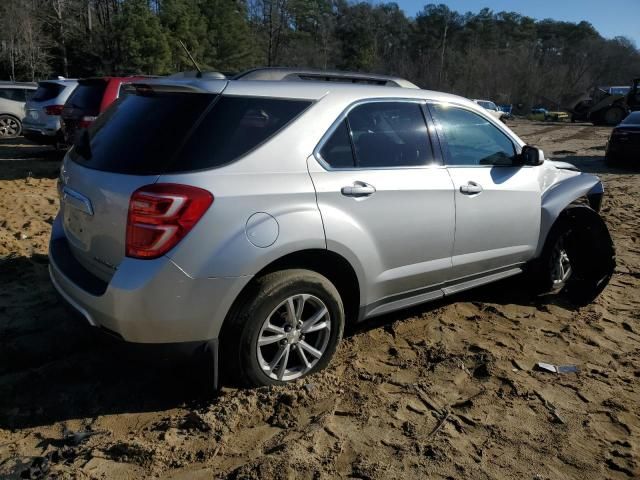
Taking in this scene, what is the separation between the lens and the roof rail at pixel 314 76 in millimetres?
3273

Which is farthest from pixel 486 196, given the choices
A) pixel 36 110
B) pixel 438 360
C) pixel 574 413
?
pixel 36 110

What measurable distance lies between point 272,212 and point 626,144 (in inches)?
526

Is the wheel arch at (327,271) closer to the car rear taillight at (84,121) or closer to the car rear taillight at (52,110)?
the car rear taillight at (84,121)

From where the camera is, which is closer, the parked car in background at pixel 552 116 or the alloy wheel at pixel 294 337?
the alloy wheel at pixel 294 337

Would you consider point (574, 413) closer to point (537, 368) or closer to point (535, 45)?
point (537, 368)

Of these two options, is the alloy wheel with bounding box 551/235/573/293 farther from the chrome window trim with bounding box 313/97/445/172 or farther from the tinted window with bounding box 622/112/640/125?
the tinted window with bounding box 622/112/640/125

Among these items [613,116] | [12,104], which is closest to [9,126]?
[12,104]

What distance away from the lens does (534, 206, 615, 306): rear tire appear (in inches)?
181

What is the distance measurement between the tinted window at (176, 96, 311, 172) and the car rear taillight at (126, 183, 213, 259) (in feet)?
0.49

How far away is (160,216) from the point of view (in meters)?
2.56

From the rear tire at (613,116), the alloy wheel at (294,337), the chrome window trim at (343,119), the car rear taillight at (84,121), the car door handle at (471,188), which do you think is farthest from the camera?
the rear tire at (613,116)

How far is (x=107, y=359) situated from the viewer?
11.4 feet

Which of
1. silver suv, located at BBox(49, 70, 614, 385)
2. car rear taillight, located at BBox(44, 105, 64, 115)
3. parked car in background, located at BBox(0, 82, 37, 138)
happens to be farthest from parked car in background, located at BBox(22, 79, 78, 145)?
silver suv, located at BBox(49, 70, 614, 385)

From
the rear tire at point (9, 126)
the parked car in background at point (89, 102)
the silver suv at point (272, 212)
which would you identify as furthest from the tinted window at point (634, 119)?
the rear tire at point (9, 126)
